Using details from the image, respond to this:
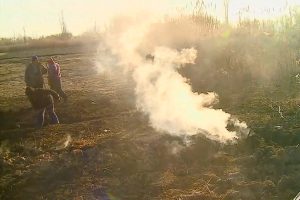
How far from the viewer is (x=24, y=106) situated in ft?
45.3

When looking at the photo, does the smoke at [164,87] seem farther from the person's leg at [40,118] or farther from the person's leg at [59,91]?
the person's leg at [40,118]

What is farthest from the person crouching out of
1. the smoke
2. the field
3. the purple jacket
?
the smoke

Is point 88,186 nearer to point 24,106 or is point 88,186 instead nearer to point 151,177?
point 151,177

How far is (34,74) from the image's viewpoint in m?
13.1

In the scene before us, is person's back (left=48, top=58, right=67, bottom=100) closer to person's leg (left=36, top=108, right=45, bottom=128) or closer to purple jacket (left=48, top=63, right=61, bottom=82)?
purple jacket (left=48, top=63, right=61, bottom=82)

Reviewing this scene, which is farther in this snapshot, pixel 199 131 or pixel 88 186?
pixel 199 131

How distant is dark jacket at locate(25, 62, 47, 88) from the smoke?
115 inches

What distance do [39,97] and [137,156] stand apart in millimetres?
3440

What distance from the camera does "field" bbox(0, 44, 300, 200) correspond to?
8500 mm

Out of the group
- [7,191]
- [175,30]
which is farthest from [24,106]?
[175,30]

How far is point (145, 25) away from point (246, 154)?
1175cm

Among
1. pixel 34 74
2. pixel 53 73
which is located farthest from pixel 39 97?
pixel 53 73

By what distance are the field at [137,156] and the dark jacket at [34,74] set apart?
0.85 metres

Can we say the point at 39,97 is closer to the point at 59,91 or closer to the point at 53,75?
the point at 53,75
